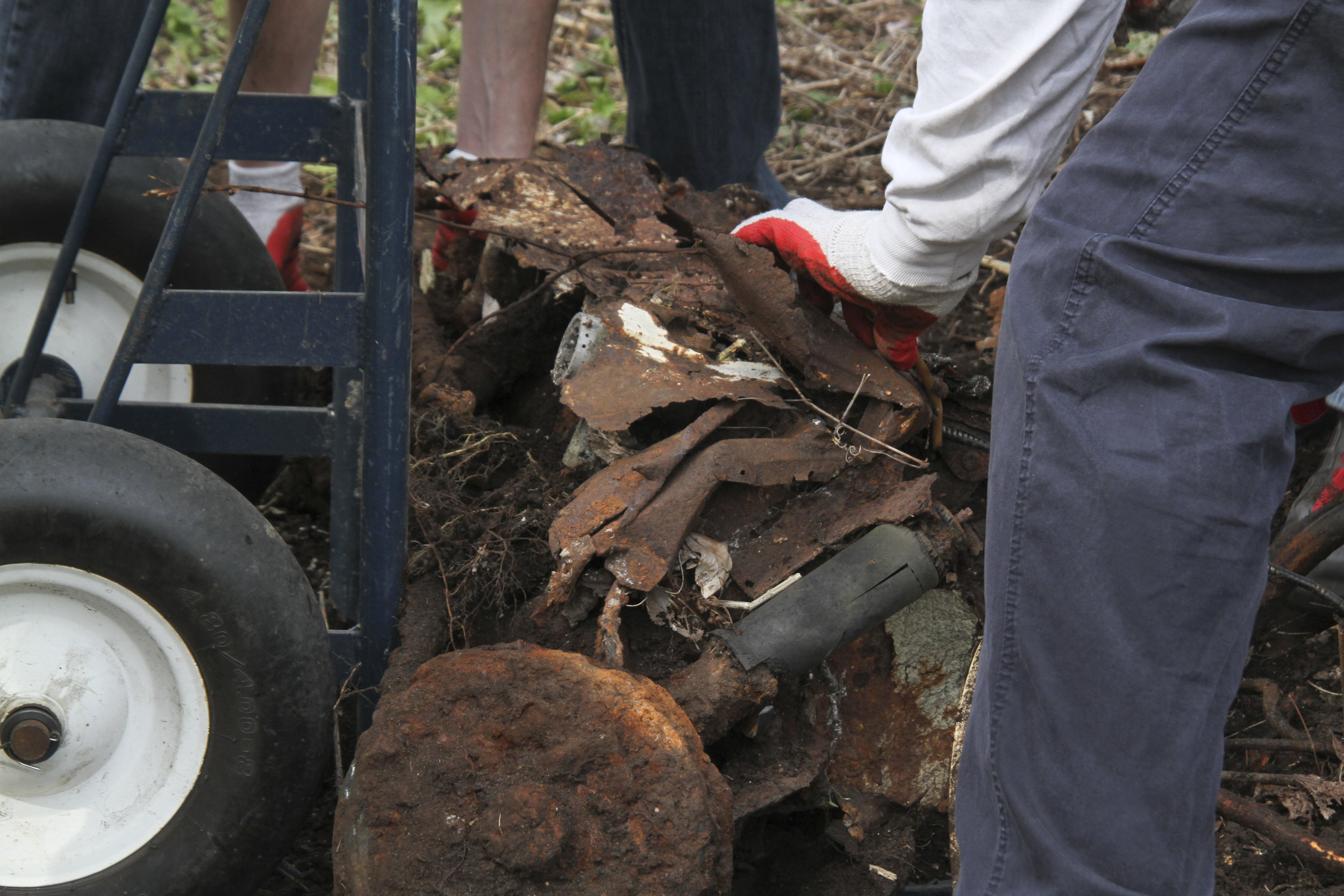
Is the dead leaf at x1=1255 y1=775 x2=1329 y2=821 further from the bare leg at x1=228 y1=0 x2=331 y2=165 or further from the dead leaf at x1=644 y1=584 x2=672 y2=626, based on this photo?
the bare leg at x1=228 y1=0 x2=331 y2=165

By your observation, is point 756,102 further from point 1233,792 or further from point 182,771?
point 182,771

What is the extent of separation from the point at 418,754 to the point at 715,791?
423mm

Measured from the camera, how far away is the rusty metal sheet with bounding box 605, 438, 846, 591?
173cm

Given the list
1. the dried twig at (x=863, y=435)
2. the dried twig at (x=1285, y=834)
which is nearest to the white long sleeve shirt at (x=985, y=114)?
the dried twig at (x=863, y=435)

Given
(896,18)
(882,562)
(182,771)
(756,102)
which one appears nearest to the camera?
(182,771)

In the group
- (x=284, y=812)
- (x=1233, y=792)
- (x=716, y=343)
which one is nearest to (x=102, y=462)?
(x=284, y=812)

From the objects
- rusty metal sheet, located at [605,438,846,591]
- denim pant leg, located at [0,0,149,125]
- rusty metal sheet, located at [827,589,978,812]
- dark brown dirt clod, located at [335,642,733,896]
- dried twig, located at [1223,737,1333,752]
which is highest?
denim pant leg, located at [0,0,149,125]

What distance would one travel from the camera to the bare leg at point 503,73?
287 centimetres

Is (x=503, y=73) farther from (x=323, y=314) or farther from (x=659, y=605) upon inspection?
(x=659, y=605)

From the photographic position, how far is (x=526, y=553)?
1884 mm

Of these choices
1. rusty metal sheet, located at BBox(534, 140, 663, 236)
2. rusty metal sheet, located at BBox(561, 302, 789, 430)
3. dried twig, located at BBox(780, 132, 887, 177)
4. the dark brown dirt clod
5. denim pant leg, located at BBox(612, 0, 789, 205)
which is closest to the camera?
the dark brown dirt clod

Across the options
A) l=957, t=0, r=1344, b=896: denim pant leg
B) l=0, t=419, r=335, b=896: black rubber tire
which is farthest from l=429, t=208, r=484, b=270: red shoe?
l=957, t=0, r=1344, b=896: denim pant leg

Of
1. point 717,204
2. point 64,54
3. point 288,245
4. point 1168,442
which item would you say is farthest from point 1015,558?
point 288,245

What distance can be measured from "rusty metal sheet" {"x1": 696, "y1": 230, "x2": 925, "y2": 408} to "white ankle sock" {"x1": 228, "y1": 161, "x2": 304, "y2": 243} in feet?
4.83
